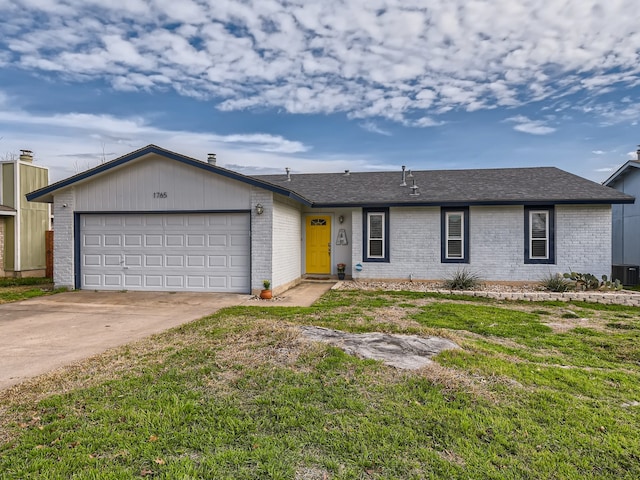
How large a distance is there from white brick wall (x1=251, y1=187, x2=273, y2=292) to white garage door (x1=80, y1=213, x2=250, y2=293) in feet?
0.97

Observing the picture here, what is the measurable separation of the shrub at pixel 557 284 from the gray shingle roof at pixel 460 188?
237 cm

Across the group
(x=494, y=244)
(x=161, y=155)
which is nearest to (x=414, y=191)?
(x=494, y=244)

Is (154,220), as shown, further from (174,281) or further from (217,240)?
(217,240)

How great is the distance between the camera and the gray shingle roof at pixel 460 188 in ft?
39.4

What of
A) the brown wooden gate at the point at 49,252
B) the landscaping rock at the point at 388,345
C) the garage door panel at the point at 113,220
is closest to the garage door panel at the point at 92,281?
the garage door panel at the point at 113,220

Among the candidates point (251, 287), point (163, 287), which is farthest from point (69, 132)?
point (251, 287)

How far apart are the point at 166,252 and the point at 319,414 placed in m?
8.96

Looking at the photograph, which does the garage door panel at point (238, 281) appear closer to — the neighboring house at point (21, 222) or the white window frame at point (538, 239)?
the white window frame at point (538, 239)

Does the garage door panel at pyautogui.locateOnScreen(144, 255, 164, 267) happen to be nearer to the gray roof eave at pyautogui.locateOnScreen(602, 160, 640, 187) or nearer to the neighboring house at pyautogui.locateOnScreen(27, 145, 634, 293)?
the neighboring house at pyautogui.locateOnScreen(27, 145, 634, 293)

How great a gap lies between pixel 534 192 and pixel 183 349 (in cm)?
1179

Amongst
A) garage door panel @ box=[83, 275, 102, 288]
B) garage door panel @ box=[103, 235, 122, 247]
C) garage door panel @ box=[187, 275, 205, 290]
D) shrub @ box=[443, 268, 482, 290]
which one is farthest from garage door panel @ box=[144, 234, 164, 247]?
shrub @ box=[443, 268, 482, 290]

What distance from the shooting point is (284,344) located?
515cm

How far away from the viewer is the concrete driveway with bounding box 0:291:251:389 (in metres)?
5.15

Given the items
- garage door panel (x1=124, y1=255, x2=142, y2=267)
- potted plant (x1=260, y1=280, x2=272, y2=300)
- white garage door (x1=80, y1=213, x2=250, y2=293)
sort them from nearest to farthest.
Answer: potted plant (x1=260, y1=280, x2=272, y2=300) → white garage door (x1=80, y1=213, x2=250, y2=293) → garage door panel (x1=124, y1=255, x2=142, y2=267)
